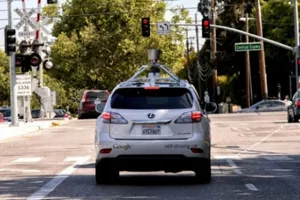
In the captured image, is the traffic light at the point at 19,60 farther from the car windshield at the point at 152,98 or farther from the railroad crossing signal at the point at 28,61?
the car windshield at the point at 152,98

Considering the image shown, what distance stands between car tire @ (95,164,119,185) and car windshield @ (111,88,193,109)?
1078mm

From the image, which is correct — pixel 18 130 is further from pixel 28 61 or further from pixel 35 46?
pixel 35 46

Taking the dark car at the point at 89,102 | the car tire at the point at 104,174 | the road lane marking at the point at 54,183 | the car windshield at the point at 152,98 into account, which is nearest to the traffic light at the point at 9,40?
the dark car at the point at 89,102

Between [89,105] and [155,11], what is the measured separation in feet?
109

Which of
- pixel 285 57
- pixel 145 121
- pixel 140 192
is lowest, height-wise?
pixel 140 192

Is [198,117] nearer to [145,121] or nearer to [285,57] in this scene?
[145,121]

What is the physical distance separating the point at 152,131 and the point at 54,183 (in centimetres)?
225

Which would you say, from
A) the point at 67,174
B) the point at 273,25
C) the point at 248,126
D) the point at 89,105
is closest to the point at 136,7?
the point at 273,25

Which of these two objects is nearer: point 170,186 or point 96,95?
point 170,186

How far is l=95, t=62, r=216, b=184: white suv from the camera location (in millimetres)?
14719

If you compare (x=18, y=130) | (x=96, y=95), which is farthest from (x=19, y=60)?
(x=96, y=95)

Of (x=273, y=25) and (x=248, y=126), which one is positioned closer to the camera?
(x=248, y=126)

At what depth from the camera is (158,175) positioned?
17.5 meters

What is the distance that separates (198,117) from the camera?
14.9 m
